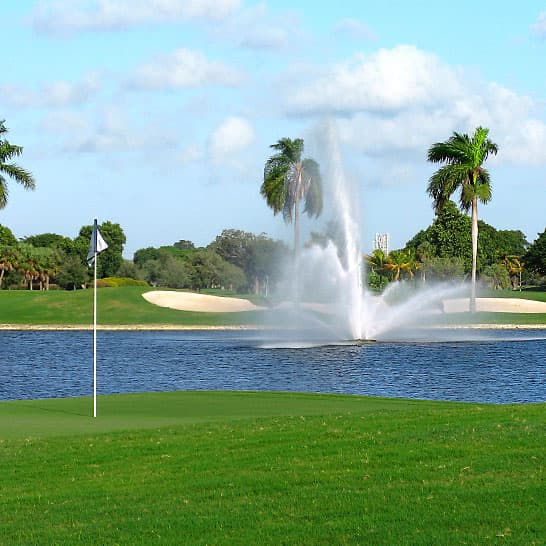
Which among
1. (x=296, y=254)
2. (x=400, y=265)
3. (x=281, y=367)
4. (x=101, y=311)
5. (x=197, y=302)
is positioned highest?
(x=400, y=265)

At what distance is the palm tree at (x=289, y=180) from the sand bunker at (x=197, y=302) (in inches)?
349

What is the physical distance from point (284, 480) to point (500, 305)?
2698 inches

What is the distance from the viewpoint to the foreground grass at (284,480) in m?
9.55

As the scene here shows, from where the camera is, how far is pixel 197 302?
82625 millimetres

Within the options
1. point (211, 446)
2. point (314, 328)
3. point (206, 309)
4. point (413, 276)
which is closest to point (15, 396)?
point (211, 446)

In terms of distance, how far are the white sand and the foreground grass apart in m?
59.7

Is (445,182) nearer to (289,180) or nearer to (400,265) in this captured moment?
(289,180)

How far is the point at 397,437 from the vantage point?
1407 cm

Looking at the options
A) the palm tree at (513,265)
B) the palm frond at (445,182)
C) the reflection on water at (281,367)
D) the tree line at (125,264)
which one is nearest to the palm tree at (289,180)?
the palm frond at (445,182)

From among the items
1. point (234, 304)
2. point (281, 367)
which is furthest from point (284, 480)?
point (234, 304)

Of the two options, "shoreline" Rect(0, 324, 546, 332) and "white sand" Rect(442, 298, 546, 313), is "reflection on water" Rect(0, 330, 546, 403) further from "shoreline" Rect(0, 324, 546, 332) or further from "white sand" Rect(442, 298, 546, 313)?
"white sand" Rect(442, 298, 546, 313)

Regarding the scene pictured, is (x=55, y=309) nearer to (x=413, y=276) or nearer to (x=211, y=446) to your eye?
(x=413, y=276)

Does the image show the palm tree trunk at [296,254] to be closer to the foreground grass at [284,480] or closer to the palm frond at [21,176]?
the palm frond at [21,176]

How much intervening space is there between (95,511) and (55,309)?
→ 65.4 meters
